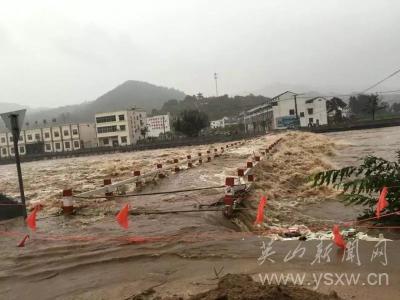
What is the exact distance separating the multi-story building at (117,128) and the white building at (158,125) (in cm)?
727

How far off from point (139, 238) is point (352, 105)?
13605 cm

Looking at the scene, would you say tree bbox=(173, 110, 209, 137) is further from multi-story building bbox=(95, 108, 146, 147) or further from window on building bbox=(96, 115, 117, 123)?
window on building bbox=(96, 115, 117, 123)

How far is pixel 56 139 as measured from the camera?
383ft

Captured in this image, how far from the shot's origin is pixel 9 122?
32.1 feet

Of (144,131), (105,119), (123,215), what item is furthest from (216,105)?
(123,215)

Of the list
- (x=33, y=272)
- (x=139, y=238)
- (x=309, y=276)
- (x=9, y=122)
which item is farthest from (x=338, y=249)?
(x=9, y=122)

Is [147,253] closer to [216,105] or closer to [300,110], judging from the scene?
[300,110]

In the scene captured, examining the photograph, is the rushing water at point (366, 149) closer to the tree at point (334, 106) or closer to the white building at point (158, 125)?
the tree at point (334, 106)

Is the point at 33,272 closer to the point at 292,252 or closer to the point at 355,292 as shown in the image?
the point at 292,252

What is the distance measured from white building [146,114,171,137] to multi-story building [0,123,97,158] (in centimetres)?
1512

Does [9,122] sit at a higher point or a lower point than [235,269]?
higher

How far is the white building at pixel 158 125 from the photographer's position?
4584 inches

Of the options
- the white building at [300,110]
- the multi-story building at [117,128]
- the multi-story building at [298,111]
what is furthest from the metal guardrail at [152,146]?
the multi-story building at [117,128]

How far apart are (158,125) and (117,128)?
1406 cm
